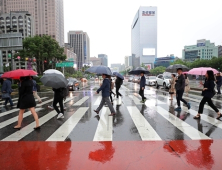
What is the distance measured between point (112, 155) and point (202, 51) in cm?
16369

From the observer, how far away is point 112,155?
152 inches

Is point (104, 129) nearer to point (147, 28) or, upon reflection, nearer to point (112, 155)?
point (112, 155)

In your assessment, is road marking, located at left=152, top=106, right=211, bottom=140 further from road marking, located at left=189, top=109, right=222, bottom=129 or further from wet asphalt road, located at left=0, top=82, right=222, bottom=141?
road marking, located at left=189, top=109, right=222, bottom=129

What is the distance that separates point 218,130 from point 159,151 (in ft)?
8.43

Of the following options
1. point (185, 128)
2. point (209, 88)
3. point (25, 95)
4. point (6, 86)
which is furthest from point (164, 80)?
point (25, 95)

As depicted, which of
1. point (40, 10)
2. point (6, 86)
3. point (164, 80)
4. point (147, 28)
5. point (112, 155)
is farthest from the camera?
point (147, 28)

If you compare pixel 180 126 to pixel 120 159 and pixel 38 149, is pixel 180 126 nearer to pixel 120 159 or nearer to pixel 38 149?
pixel 120 159

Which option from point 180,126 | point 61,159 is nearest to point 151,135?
point 180,126

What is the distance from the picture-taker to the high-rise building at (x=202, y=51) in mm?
146250

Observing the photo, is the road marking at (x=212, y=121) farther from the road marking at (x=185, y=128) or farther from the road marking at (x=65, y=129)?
the road marking at (x=65, y=129)

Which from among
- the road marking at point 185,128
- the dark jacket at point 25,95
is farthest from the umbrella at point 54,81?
the road marking at point 185,128

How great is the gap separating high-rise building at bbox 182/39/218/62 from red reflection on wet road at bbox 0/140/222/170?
15349cm

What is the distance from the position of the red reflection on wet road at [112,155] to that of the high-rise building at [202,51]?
504ft

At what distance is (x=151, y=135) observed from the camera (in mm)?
5051
